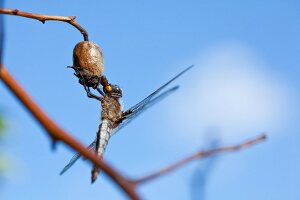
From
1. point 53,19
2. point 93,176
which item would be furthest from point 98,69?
point 93,176

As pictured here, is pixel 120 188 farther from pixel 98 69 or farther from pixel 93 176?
pixel 98 69

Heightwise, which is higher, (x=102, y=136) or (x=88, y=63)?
(x=88, y=63)

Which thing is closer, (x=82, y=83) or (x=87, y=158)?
(x=87, y=158)

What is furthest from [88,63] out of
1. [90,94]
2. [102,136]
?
[102,136]

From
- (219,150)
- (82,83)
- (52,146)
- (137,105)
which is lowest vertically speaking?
(137,105)

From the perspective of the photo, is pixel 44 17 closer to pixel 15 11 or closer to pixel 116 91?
pixel 15 11

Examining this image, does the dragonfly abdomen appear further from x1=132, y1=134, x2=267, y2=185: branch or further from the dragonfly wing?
x1=132, y1=134, x2=267, y2=185: branch

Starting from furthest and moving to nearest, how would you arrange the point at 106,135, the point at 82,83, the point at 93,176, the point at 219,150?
1. the point at 82,83
2. the point at 106,135
3. the point at 93,176
4. the point at 219,150

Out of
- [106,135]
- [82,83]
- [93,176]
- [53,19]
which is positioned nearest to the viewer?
[93,176]

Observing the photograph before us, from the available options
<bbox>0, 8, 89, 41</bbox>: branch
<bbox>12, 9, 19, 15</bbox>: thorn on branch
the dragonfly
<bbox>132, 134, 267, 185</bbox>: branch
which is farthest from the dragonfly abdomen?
<bbox>132, 134, 267, 185</bbox>: branch
